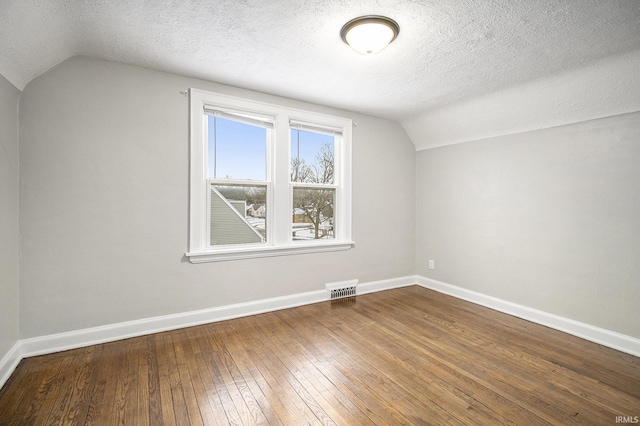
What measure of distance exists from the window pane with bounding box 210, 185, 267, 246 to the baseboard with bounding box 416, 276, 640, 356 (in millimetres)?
2695

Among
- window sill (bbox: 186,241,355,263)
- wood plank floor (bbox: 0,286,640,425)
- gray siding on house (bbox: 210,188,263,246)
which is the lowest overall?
wood plank floor (bbox: 0,286,640,425)

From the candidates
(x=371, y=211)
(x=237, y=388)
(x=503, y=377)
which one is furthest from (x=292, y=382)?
(x=371, y=211)

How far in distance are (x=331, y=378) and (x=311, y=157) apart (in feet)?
8.29

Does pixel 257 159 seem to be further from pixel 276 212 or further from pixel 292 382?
pixel 292 382

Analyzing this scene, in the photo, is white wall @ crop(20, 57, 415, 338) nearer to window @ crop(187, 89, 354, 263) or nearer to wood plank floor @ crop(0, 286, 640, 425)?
window @ crop(187, 89, 354, 263)

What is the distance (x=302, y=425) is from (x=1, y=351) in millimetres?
2119

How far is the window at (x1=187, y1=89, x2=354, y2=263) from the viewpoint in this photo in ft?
9.82

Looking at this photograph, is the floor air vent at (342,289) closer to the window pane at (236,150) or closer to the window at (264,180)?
the window at (264,180)

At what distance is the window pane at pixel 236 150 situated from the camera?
3105mm

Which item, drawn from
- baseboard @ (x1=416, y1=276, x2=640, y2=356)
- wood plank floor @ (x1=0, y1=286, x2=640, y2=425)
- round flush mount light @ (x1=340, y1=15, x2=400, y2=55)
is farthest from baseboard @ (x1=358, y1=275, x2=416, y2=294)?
round flush mount light @ (x1=340, y1=15, x2=400, y2=55)

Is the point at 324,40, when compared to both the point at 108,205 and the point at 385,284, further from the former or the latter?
the point at 385,284

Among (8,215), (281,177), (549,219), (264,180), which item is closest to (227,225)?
(264,180)

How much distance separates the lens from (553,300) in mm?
3041

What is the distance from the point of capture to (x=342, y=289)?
3820 mm
